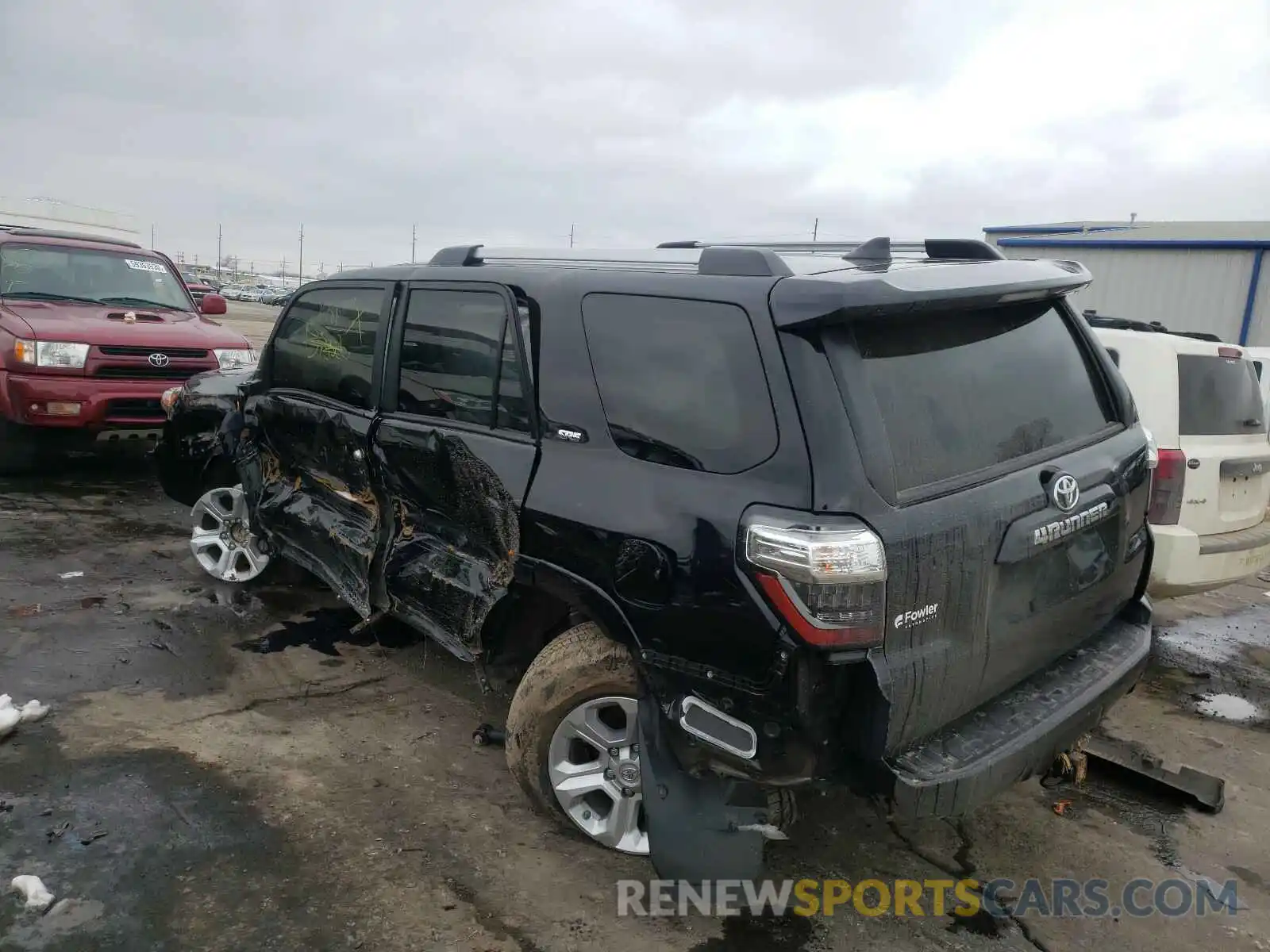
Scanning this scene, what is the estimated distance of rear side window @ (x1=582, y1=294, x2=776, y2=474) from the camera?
2395 millimetres

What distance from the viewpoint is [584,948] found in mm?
2574

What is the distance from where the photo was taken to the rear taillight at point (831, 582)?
2.20 m

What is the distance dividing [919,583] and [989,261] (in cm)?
129

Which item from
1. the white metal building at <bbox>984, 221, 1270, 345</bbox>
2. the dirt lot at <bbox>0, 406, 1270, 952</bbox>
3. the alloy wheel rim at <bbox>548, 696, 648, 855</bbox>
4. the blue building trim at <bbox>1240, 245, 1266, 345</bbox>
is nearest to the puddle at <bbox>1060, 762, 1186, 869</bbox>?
the dirt lot at <bbox>0, 406, 1270, 952</bbox>

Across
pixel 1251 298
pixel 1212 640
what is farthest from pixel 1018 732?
pixel 1251 298

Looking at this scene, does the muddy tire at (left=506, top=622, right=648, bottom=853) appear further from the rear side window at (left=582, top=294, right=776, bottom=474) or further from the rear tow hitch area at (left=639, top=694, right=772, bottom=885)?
the rear side window at (left=582, top=294, right=776, bottom=474)

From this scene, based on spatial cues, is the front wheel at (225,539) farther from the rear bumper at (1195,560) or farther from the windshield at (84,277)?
the rear bumper at (1195,560)

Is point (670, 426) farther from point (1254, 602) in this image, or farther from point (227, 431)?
point (1254, 602)

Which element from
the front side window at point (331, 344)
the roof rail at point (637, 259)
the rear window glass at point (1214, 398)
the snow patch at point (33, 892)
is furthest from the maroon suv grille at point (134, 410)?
the rear window glass at point (1214, 398)

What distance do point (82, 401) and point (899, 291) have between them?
22.3 ft

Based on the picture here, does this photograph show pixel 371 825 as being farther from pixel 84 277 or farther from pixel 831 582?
pixel 84 277

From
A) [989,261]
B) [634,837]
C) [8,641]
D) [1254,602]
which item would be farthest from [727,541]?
[1254,602]

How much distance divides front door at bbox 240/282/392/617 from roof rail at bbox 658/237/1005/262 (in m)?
1.59

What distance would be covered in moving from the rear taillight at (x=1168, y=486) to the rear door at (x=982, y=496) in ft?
4.90
